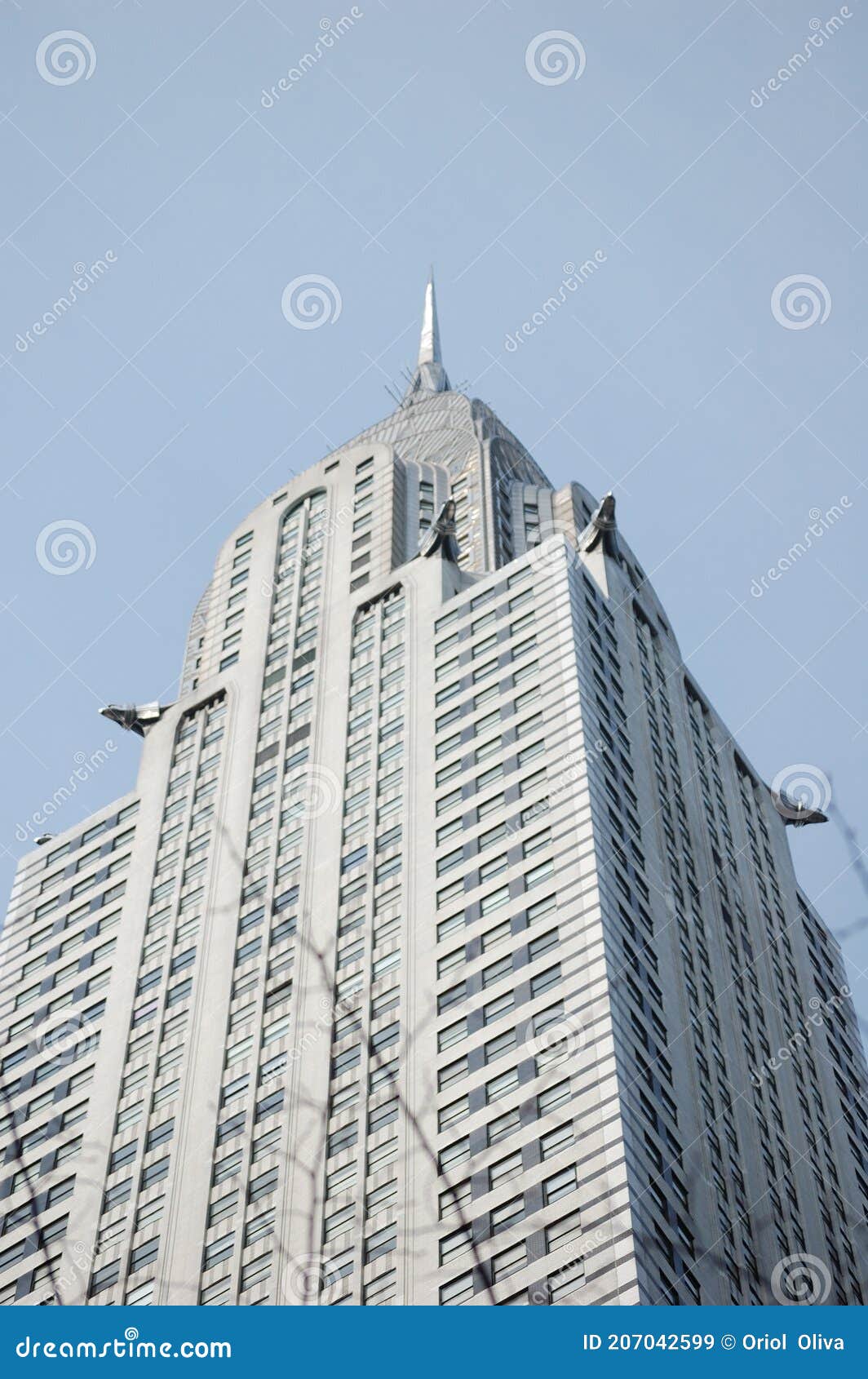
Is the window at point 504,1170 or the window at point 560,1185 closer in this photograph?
the window at point 560,1185

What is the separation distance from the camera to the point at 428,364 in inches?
6491

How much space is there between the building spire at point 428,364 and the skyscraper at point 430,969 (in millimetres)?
26522

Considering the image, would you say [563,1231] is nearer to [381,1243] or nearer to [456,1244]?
[456,1244]

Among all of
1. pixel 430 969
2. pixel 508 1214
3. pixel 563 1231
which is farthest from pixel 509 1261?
pixel 430 969

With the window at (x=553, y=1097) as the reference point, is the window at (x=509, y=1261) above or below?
below

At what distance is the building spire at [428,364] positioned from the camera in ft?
513

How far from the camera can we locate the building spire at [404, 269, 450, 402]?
6156 inches

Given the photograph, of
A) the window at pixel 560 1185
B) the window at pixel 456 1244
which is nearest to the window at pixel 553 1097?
the window at pixel 560 1185

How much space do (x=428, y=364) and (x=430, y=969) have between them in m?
83.4

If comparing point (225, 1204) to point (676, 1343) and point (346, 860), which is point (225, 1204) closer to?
point (346, 860)

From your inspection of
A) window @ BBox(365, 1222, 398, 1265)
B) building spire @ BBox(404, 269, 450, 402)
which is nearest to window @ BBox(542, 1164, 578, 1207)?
window @ BBox(365, 1222, 398, 1265)

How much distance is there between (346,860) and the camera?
3949 inches

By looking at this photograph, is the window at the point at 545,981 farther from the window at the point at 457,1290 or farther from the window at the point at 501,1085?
the window at the point at 457,1290

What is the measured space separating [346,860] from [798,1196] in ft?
87.7
